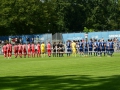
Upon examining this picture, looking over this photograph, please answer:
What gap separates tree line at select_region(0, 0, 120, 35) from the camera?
81875 mm

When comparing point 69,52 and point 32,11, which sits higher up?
point 32,11

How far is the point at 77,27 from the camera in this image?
340 feet

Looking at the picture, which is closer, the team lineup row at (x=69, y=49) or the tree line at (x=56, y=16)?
the team lineup row at (x=69, y=49)

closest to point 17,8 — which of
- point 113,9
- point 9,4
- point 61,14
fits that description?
point 9,4

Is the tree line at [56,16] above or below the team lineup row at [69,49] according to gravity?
above

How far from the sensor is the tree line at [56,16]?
81.9 metres

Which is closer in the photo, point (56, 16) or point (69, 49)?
point (69, 49)

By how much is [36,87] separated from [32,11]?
7192cm

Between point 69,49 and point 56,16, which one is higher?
point 56,16

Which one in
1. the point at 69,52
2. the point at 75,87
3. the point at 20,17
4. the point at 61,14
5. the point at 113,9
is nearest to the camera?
the point at 75,87

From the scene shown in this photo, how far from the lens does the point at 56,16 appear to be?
92750 mm

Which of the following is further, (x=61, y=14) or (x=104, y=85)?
Result: (x=61, y=14)

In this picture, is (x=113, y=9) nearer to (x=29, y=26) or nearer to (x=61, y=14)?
(x=61, y=14)

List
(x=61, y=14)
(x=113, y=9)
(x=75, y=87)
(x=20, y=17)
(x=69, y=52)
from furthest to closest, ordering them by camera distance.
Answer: (x=113, y=9), (x=61, y=14), (x=20, y=17), (x=69, y=52), (x=75, y=87)
